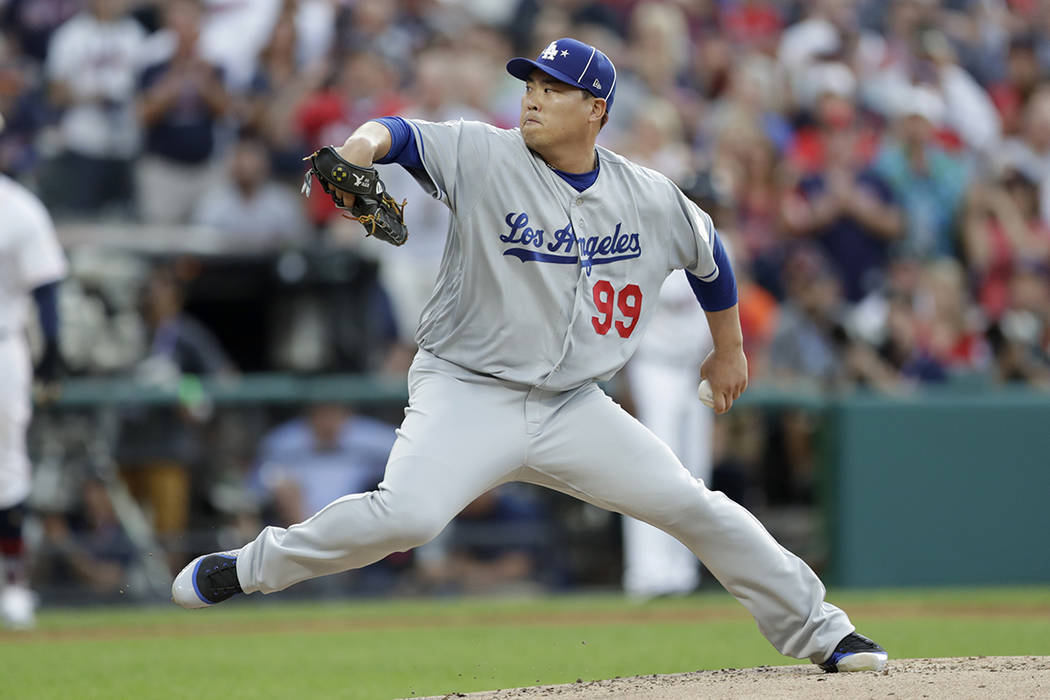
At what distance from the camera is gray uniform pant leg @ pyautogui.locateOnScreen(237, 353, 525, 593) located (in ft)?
14.7

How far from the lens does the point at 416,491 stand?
14.8ft

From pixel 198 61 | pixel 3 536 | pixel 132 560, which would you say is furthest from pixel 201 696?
pixel 198 61

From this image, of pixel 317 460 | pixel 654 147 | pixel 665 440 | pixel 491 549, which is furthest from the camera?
pixel 654 147

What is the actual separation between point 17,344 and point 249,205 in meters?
2.56

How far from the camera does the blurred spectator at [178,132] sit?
10.1 metres

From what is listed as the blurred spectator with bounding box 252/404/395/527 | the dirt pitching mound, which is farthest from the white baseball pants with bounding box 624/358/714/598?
the dirt pitching mound

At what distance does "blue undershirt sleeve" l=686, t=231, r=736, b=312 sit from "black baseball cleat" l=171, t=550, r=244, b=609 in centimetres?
175

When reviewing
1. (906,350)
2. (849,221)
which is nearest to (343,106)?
(849,221)

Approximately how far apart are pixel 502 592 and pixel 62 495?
263 centimetres

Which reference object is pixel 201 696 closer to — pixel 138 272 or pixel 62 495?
pixel 62 495

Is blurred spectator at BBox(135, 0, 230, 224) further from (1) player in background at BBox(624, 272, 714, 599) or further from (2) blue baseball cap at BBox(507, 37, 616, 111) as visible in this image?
(2) blue baseball cap at BBox(507, 37, 616, 111)

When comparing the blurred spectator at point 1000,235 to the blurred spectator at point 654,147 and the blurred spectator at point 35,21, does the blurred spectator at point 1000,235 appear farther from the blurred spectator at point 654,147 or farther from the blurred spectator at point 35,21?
A: the blurred spectator at point 35,21

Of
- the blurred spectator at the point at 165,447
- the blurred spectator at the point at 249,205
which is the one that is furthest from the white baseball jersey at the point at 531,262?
the blurred spectator at the point at 249,205

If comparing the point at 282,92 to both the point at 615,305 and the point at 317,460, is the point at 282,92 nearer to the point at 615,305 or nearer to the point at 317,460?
the point at 317,460
